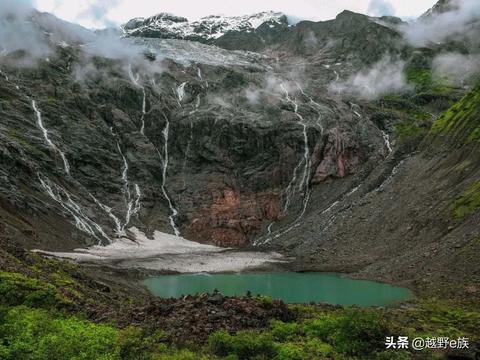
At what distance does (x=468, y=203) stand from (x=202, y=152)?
68.3m

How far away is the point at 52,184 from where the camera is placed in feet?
288

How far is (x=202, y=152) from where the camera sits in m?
116

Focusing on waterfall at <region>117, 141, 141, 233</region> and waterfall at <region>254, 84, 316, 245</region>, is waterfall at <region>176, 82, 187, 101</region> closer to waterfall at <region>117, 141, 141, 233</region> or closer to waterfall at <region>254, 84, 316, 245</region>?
waterfall at <region>117, 141, 141, 233</region>

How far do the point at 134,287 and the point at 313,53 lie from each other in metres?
166

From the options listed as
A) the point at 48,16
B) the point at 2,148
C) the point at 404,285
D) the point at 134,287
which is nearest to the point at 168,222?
the point at 2,148

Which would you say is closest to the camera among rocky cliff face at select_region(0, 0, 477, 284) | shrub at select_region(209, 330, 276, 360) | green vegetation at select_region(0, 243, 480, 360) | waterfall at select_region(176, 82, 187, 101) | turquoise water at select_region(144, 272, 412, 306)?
green vegetation at select_region(0, 243, 480, 360)

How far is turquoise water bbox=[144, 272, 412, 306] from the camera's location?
151 ft

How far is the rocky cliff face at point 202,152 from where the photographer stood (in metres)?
76.8

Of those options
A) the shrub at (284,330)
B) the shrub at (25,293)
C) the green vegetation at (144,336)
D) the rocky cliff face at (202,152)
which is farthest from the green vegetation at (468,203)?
the shrub at (25,293)

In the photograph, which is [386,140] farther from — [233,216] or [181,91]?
[181,91]

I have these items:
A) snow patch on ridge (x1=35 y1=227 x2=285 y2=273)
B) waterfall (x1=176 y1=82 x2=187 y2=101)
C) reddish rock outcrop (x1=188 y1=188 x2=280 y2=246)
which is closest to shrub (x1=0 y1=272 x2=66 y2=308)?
snow patch on ridge (x1=35 y1=227 x2=285 y2=273)

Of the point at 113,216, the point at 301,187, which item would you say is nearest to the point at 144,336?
the point at 113,216

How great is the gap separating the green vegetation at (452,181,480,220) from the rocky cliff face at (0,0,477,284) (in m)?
3.30

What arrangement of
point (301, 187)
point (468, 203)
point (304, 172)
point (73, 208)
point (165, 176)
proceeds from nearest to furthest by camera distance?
point (468, 203) → point (73, 208) → point (301, 187) → point (304, 172) → point (165, 176)
